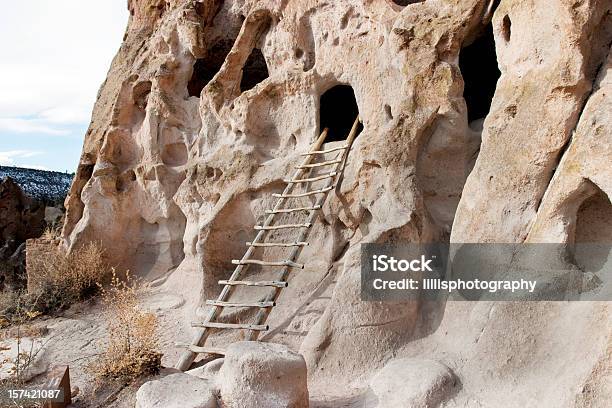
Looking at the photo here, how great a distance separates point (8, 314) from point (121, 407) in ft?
11.7

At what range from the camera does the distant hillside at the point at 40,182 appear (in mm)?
18422

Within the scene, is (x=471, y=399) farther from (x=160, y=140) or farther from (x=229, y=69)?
(x=160, y=140)

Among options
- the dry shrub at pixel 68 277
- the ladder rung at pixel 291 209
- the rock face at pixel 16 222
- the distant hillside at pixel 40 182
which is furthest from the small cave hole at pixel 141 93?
Answer: the distant hillside at pixel 40 182

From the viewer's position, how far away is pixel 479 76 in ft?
21.7

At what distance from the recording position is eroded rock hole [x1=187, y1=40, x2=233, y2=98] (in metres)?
7.64

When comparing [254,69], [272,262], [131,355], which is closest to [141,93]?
[254,69]

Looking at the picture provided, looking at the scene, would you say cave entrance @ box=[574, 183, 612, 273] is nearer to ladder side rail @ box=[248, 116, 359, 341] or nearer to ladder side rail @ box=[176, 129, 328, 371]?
ladder side rail @ box=[248, 116, 359, 341]

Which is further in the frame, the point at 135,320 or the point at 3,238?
the point at 3,238

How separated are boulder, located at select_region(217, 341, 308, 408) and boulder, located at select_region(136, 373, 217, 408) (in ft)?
0.34

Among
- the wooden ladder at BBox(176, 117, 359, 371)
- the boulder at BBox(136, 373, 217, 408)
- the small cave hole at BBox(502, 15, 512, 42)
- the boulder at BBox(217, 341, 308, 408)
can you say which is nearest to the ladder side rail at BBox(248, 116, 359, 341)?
the wooden ladder at BBox(176, 117, 359, 371)

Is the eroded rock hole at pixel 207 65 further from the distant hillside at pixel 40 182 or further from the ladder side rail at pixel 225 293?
the distant hillside at pixel 40 182

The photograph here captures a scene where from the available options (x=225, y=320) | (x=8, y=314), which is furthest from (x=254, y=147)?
(x=8, y=314)

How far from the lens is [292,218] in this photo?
563 cm

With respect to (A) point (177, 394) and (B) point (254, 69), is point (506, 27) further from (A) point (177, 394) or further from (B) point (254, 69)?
(B) point (254, 69)
